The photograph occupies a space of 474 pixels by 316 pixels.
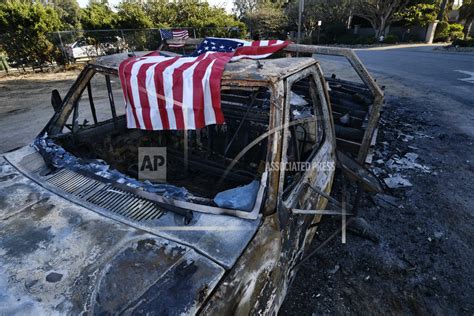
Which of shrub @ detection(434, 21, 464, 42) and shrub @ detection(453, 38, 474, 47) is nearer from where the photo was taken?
shrub @ detection(453, 38, 474, 47)

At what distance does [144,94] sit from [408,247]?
2864 mm

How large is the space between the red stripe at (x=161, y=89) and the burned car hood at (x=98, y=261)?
768 millimetres

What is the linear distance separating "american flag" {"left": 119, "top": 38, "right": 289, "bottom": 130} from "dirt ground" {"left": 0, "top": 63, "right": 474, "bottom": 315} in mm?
1647

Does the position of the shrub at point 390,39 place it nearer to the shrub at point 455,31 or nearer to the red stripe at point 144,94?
the shrub at point 455,31

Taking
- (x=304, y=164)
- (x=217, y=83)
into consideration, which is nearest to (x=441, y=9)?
(x=304, y=164)

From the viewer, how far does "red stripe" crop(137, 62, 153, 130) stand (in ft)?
6.45

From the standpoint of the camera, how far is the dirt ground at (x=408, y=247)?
2.30 metres

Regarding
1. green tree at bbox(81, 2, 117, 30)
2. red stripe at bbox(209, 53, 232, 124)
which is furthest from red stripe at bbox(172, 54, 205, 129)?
green tree at bbox(81, 2, 117, 30)

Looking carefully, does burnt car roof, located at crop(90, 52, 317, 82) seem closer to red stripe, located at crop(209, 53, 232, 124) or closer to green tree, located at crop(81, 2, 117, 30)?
red stripe, located at crop(209, 53, 232, 124)

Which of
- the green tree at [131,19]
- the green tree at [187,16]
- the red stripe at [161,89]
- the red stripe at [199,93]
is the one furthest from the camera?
the green tree at [187,16]

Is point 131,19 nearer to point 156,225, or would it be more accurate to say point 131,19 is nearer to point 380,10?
point 156,225

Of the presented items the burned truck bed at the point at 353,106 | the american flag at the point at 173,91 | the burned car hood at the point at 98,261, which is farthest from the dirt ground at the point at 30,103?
the burned truck bed at the point at 353,106

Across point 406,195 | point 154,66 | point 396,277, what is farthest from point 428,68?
point 154,66

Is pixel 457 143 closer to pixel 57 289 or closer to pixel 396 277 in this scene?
pixel 396 277
